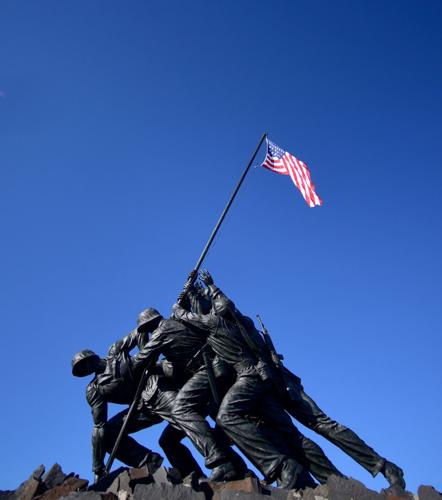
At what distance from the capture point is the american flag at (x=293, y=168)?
13.3 m

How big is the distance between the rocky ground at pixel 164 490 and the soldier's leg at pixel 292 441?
6.10 ft

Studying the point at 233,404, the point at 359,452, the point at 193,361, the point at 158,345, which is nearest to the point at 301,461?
the point at 359,452

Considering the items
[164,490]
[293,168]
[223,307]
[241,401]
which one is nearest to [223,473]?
[241,401]

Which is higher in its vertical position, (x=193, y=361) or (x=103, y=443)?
(x=193, y=361)

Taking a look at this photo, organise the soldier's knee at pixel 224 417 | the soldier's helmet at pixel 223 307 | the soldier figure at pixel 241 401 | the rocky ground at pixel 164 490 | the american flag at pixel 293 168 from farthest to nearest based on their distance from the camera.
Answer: the american flag at pixel 293 168 → the soldier's helmet at pixel 223 307 → the soldier's knee at pixel 224 417 → the soldier figure at pixel 241 401 → the rocky ground at pixel 164 490

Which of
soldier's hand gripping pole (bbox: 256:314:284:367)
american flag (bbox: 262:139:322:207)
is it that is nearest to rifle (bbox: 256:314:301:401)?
soldier's hand gripping pole (bbox: 256:314:284:367)

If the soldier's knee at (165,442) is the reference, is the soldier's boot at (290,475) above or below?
below

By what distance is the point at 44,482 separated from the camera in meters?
6.90

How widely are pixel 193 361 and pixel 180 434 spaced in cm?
129

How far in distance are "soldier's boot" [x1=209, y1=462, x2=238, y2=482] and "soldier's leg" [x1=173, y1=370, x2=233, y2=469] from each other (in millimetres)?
89

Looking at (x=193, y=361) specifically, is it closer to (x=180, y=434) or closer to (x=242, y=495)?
(x=180, y=434)

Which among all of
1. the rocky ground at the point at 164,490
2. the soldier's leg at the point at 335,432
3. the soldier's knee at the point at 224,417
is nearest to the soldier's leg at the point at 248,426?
the soldier's knee at the point at 224,417

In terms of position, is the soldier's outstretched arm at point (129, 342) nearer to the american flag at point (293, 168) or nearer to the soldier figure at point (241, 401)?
the soldier figure at point (241, 401)

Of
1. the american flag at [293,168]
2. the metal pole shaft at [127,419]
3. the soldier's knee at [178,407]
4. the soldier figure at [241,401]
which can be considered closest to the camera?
the soldier figure at [241,401]
